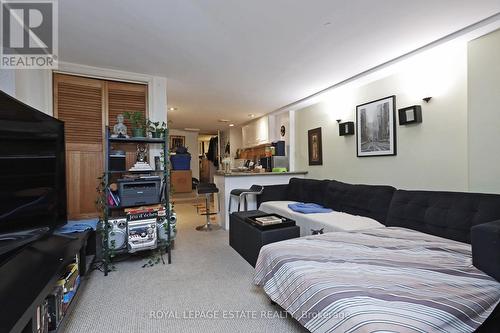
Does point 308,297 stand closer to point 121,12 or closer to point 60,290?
point 60,290

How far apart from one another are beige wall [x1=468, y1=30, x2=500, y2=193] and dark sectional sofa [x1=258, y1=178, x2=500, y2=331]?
19cm

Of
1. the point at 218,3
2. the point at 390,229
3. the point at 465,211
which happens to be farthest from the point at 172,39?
the point at 465,211

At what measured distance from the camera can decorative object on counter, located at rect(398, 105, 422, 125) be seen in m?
2.57

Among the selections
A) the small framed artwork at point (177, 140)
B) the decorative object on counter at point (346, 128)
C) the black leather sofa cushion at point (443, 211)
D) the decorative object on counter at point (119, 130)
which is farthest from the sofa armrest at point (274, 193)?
the small framed artwork at point (177, 140)

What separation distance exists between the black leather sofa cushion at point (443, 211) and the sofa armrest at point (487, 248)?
0.47 m

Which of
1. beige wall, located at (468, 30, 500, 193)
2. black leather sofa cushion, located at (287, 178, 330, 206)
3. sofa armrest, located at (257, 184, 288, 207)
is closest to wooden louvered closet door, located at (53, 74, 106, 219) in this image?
sofa armrest, located at (257, 184, 288, 207)

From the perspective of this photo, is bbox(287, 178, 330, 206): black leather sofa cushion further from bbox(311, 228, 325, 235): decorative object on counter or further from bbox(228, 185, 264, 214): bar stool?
bbox(311, 228, 325, 235): decorative object on counter

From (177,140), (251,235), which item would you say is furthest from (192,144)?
(251,235)

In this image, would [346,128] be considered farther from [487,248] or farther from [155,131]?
[155,131]

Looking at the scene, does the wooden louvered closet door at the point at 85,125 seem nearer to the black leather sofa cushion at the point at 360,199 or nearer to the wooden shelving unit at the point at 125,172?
the wooden shelving unit at the point at 125,172

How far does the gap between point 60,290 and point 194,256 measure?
1551mm

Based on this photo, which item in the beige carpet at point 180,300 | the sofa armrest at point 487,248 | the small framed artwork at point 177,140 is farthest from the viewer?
the small framed artwork at point 177,140

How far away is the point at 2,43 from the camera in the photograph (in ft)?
6.10

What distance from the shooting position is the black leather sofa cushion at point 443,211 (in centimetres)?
189
